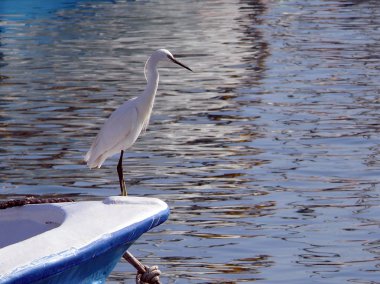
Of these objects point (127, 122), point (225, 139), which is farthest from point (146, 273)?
point (225, 139)

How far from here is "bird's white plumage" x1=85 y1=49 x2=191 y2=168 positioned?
1012 centimetres

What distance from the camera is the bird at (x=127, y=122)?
33.2 feet

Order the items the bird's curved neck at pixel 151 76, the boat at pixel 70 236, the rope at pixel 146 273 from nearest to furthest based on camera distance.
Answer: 1. the boat at pixel 70 236
2. the rope at pixel 146 273
3. the bird's curved neck at pixel 151 76

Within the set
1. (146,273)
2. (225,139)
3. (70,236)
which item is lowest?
(225,139)

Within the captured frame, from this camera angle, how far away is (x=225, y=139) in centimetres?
1559

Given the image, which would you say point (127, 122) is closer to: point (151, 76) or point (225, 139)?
point (151, 76)

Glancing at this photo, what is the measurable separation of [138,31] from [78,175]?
1840 cm

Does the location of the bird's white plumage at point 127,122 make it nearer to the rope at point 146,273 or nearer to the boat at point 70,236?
the rope at point 146,273

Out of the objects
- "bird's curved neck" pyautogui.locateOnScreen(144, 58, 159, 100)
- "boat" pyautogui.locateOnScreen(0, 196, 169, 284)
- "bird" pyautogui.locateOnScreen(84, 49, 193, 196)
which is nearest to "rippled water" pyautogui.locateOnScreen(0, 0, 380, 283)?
"bird" pyautogui.locateOnScreen(84, 49, 193, 196)

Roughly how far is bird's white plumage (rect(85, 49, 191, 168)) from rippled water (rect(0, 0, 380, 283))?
833 millimetres

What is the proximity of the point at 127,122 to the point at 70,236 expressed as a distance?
13.1 ft

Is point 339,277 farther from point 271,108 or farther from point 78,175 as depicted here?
point 271,108

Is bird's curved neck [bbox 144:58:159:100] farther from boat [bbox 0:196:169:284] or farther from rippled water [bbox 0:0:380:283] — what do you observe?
boat [bbox 0:196:169:284]

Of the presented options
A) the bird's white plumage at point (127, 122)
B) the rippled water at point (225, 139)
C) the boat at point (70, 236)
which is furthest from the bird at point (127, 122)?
the boat at point (70, 236)
